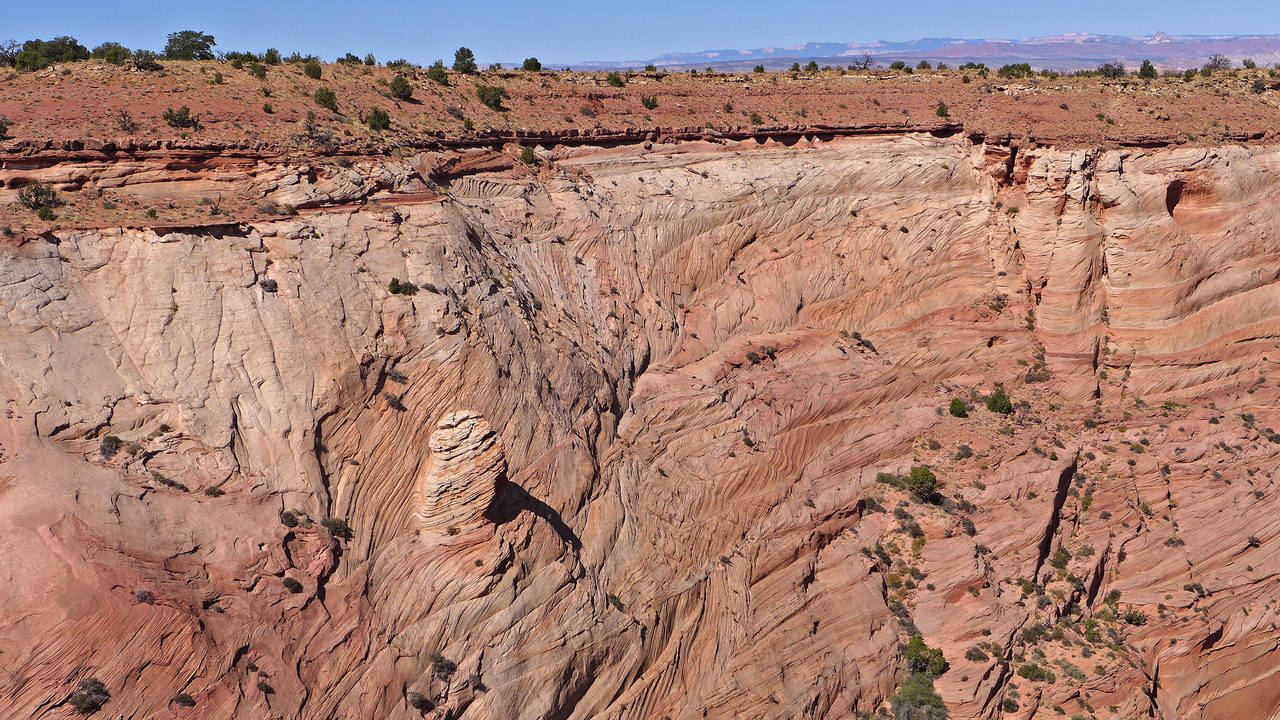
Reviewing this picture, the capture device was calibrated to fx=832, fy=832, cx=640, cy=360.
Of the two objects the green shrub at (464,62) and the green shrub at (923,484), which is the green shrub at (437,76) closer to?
the green shrub at (464,62)

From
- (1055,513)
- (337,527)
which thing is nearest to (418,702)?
(337,527)

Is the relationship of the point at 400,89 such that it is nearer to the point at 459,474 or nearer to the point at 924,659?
the point at 459,474

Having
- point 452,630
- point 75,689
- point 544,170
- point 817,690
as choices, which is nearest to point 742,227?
point 544,170

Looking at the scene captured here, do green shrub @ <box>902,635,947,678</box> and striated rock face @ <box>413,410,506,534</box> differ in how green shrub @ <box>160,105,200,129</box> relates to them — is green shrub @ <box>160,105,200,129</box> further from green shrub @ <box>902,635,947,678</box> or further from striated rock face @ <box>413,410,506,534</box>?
green shrub @ <box>902,635,947,678</box>

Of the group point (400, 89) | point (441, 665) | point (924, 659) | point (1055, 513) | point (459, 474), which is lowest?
point (924, 659)

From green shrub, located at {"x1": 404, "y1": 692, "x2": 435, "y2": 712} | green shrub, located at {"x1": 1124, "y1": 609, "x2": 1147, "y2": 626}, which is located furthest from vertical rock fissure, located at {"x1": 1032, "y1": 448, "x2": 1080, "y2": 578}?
green shrub, located at {"x1": 404, "y1": 692, "x2": 435, "y2": 712}

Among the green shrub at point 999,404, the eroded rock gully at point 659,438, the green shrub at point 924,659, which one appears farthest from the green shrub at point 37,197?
the green shrub at point 999,404

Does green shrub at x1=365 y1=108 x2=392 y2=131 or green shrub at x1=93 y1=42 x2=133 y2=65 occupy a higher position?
green shrub at x1=93 y1=42 x2=133 y2=65
